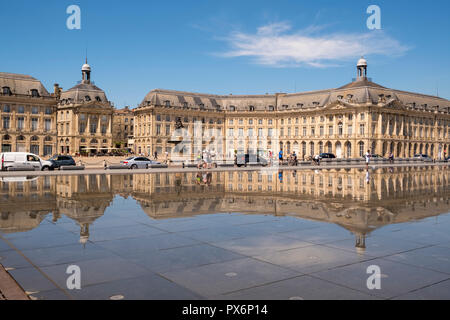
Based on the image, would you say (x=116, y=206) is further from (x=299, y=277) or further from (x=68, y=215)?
(x=299, y=277)

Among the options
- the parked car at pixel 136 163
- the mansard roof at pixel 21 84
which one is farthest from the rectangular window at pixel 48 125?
the parked car at pixel 136 163

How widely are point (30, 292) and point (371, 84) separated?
3652 inches

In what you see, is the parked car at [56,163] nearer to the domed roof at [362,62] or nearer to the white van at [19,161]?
the white van at [19,161]

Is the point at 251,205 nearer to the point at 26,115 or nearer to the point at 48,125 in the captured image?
the point at 26,115

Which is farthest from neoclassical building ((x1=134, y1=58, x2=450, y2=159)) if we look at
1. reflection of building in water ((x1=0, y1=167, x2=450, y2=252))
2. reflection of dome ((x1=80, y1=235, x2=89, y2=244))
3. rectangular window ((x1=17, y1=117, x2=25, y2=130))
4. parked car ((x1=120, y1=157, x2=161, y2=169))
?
reflection of dome ((x1=80, y1=235, x2=89, y2=244))

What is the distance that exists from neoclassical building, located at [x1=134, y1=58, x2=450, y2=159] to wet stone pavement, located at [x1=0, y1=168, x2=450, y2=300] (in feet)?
232

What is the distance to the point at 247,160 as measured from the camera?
46.8m

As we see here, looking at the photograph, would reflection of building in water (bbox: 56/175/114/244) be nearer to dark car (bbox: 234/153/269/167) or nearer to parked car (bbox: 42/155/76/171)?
parked car (bbox: 42/155/76/171)

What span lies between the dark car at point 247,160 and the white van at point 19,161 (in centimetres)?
1940

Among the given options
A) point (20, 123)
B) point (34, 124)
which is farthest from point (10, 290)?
point (34, 124)

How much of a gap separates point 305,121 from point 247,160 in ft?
176

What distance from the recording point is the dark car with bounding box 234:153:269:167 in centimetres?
4494

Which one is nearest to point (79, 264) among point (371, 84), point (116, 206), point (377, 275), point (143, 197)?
point (377, 275)

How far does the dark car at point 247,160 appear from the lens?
4494 cm
